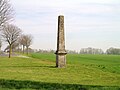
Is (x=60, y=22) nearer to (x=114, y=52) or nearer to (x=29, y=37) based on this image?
(x=29, y=37)

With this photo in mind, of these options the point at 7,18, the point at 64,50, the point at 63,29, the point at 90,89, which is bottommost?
the point at 90,89

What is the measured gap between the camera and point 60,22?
111 ft

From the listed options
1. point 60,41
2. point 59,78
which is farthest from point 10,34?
point 59,78

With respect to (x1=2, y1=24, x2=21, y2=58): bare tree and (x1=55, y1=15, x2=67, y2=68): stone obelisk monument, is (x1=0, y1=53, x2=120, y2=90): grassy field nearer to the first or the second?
(x1=55, y1=15, x2=67, y2=68): stone obelisk monument

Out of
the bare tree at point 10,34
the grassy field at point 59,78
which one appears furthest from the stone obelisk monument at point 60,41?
the bare tree at point 10,34

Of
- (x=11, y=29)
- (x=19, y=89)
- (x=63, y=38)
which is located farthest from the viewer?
(x=11, y=29)

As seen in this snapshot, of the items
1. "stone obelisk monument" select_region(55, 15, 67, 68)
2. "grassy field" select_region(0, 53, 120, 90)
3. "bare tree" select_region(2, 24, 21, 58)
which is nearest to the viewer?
"grassy field" select_region(0, 53, 120, 90)

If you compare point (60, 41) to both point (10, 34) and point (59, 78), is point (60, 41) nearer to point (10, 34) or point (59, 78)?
point (59, 78)

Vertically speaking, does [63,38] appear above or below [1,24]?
below

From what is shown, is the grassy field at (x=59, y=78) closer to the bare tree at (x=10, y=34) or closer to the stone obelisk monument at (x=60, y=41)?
the stone obelisk monument at (x=60, y=41)

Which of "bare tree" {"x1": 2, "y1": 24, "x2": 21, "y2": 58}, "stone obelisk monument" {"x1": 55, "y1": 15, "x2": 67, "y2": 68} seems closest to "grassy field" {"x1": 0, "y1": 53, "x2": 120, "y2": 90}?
"stone obelisk monument" {"x1": 55, "y1": 15, "x2": 67, "y2": 68}

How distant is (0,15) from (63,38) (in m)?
14.7

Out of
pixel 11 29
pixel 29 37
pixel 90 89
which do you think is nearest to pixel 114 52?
pixel 29 37

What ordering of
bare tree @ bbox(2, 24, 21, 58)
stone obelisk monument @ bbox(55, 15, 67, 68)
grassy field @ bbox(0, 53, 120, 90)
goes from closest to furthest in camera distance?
grassy field @ bbox(0, 53, 120, 90) → stone obelisk monument @ bbox(55, 15, 67, 68) → bare tree @ bbox(2, 24, 21, 58)
